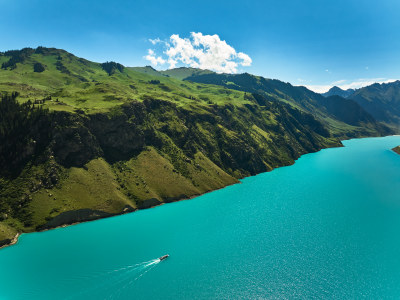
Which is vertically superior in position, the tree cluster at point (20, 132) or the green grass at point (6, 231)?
the tree cluster at point (20, 132)

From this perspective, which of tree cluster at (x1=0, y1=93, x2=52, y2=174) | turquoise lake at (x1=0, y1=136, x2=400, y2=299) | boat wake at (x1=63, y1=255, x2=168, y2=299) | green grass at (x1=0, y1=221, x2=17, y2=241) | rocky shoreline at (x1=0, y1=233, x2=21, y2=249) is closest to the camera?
boat wake at (x1=63, y1=255, x2=168, y2=299)

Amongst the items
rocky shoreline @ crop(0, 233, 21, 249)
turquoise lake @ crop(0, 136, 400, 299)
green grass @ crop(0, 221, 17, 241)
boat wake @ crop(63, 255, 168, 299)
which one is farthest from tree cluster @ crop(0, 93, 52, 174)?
boat wake @ crop(63, 255, 168, 299)

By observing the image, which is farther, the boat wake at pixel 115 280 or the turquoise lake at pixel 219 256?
the turquoise lake at pixel 219 256

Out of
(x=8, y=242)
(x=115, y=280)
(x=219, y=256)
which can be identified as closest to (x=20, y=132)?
(x=8, y=242)

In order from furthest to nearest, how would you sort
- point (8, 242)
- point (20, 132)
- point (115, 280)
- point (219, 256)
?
point (20, 132), point (8, 242), point (219, 256), point (115, 280)

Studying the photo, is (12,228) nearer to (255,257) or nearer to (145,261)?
(145,261)

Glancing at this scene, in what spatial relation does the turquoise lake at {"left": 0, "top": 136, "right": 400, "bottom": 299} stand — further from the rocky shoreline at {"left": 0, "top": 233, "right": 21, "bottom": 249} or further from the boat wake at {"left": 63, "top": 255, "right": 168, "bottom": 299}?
the rocky shoreline at {"left": 0, "top": 233, "right": 21, "bottom": 249}

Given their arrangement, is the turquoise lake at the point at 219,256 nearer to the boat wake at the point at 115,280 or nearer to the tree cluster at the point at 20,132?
the boat wake at the point at 115,280

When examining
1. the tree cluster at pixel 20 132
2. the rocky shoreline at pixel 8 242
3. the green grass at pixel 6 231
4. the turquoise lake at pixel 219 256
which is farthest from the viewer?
the tree cluster at pixel 20 132

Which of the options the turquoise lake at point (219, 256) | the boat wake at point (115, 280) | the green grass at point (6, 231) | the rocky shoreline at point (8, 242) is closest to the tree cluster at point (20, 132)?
the green grass at point (6, 231)

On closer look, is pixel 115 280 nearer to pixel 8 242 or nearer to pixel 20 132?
pixel 8 242
